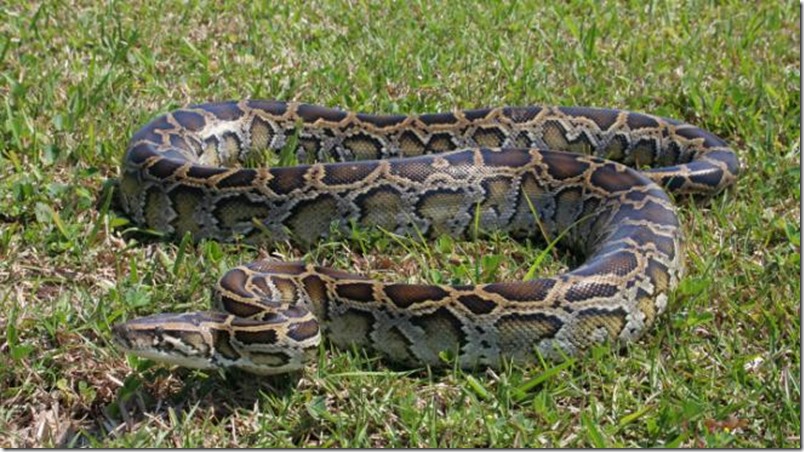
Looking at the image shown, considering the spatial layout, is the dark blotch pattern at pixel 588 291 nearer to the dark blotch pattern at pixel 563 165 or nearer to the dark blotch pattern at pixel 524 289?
the dark blotch pattern at pixel 524 289

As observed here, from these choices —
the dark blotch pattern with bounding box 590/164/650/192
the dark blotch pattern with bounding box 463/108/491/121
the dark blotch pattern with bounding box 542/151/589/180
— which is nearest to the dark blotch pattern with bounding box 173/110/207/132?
the dark blotch pattern with bounding box 463/108/491/121

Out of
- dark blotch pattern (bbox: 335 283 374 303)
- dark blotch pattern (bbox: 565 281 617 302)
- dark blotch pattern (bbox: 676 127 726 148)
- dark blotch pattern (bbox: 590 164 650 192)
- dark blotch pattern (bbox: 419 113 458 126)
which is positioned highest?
dark blotch pattern (bbox: 565 281 617 302)

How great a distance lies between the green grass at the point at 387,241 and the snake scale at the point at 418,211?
20 cm

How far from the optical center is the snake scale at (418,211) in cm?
659

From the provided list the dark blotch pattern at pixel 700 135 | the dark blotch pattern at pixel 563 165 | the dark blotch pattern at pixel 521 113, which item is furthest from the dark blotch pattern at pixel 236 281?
the dark blotch pattern at pixel 700 135

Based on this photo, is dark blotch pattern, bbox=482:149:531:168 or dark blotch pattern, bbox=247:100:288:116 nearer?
dark blotch pattern, bbox=482:149:531:168

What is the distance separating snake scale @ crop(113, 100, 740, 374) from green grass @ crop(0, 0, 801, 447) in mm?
202

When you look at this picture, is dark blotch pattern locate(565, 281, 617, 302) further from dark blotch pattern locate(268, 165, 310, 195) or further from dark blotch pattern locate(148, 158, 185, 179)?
dark blotch pattern locate(148, 158, 185, 179)

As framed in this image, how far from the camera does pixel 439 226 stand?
27.4 feet

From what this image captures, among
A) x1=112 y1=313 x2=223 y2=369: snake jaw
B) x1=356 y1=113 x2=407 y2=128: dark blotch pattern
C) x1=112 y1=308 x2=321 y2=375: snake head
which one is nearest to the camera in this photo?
x1=112 y1=313 x2=223 y2=369: snake jaw

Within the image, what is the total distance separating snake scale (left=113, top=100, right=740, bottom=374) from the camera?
6586 millimetres

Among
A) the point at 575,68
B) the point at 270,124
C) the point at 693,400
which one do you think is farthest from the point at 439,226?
the point at 575,68

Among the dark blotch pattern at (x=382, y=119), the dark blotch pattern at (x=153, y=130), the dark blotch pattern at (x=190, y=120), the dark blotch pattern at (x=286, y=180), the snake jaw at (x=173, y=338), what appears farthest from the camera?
the dark blotch pattern at (x=382, y=119)

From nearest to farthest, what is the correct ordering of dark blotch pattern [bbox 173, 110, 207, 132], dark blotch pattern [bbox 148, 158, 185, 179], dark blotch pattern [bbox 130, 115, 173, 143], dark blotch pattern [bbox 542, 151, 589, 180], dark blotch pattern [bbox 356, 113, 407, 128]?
dark blotch pattern [bbox 148, 158, 185, 179]
dark blotch pattern [bbox 542, 151, 589, 180]
dark blotch pattern [bbox 130, 115, 173, 143]
dark blotch pattern [bbox 173, 110, 207, 132]
dark blotch pattern [bbox 356, 113, 407, 128]
